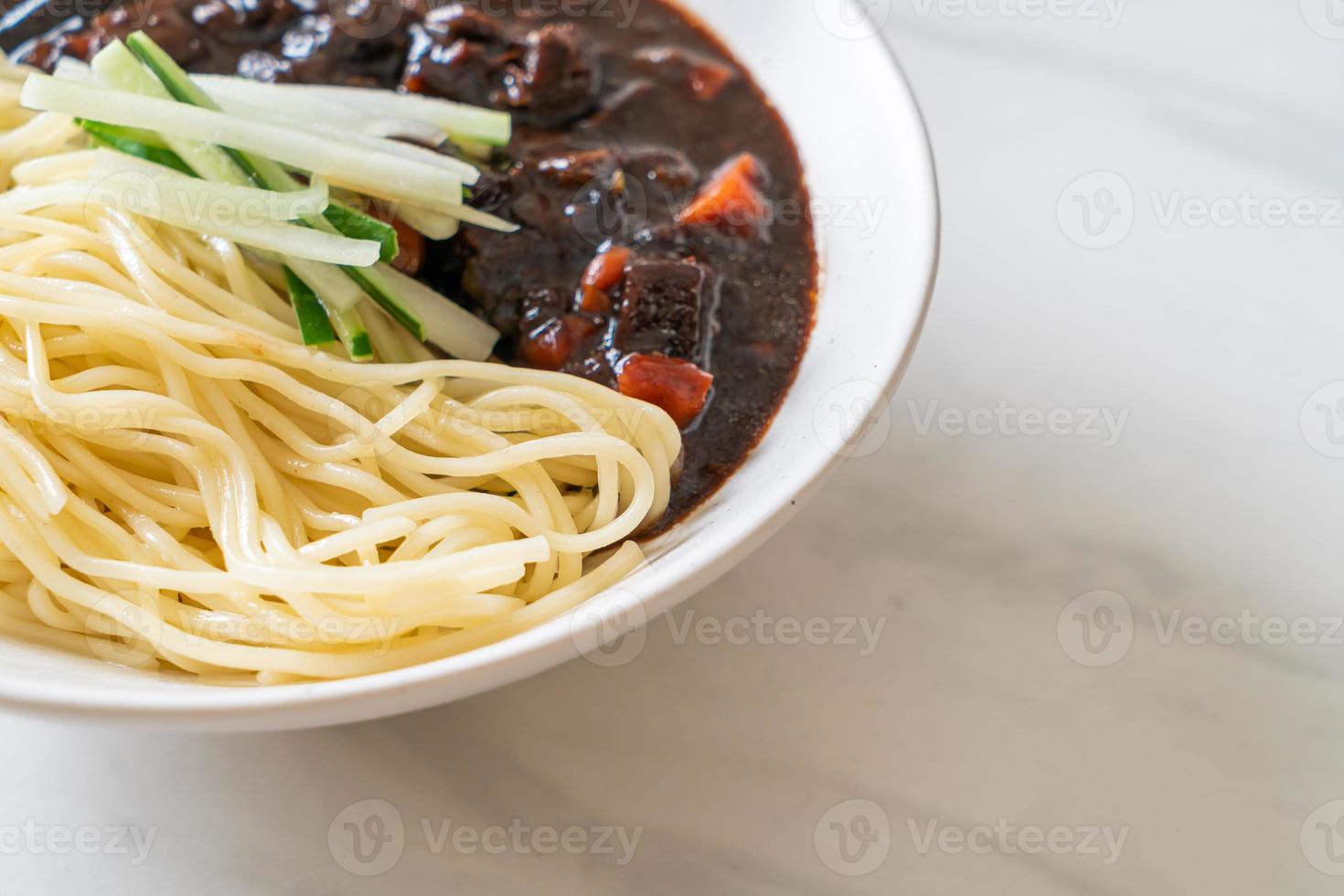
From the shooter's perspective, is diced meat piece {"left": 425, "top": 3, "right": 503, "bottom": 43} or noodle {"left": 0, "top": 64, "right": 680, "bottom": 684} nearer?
noodle {"left": 0, "top": 64, "right": 680, "bottom": 684}

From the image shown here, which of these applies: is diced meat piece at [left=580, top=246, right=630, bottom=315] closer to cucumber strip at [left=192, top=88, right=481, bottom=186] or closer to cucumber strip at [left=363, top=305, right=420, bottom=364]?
cucumber strip at [left=192, top=88, right=481, bottom=186]

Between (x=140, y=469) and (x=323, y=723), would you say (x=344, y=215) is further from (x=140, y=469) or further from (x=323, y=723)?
(x=323, y=723)

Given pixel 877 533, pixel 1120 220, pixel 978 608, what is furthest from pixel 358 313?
pixel 1120 220

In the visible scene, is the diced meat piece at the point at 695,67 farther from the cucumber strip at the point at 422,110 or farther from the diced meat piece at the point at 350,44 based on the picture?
the diced meat piece at the point at 350,44

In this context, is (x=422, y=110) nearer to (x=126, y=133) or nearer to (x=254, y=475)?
(x=126, y=133)

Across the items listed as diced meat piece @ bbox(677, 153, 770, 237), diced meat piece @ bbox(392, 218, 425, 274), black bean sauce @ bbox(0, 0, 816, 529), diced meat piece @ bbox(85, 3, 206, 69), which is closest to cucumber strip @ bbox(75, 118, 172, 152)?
diced meat piece @ bbox(392, 218, 425, 274)

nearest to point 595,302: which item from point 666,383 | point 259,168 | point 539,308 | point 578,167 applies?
point 539,308
